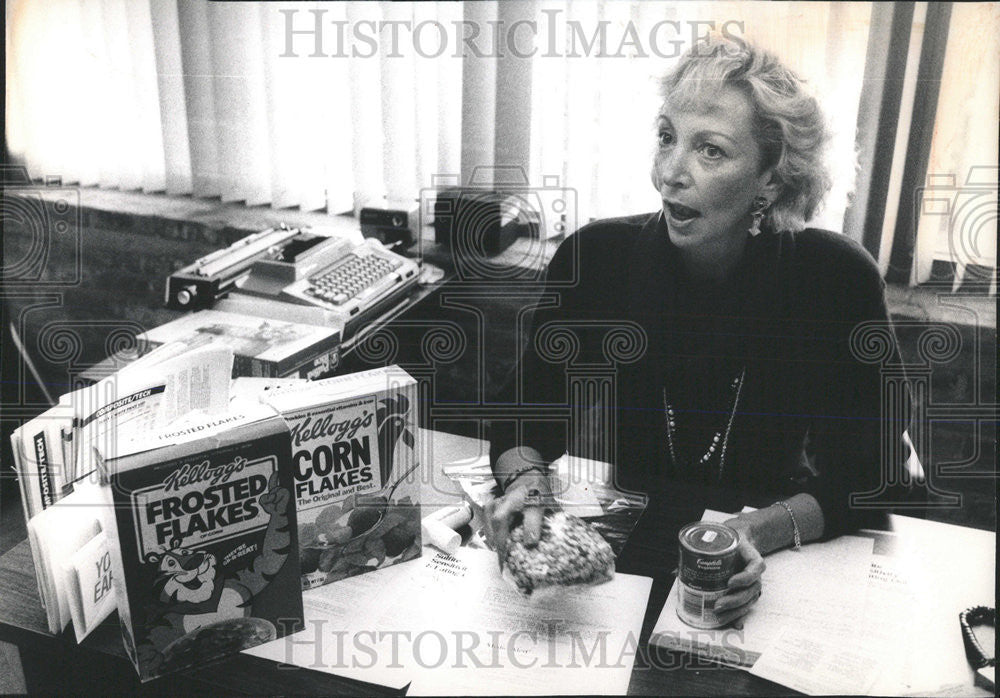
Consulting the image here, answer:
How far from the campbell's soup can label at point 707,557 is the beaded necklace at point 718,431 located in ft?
1.76

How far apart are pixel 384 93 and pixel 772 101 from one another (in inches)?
30.4

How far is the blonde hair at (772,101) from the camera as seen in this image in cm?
143

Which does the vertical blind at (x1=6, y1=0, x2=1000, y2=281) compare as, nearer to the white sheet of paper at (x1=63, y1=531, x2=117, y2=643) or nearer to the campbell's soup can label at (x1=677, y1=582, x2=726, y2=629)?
the campbell's soup can label at (x1=677, y1=582, x2=726, y2=629)

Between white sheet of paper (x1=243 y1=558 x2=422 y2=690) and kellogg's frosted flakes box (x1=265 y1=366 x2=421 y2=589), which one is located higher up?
kellogg's frosted flakes box (x1=265 y1=366 x2=421 y2=589)

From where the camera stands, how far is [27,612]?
1.13 m

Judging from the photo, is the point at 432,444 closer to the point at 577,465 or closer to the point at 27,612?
the point at 577,465

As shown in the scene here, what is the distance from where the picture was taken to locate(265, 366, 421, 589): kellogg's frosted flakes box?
44.6 inches

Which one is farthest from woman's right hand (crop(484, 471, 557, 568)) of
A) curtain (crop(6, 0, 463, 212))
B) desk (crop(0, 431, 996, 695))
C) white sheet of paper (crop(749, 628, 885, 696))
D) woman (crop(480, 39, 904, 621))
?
curtain (crop(6, 0, 463, 212))

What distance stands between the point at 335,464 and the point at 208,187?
0.99 metres

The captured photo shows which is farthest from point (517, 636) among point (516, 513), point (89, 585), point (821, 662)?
point (89, 585)

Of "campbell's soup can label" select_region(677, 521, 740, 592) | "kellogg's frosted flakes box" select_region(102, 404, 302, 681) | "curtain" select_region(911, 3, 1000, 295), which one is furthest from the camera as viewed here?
"curtain" select_region(911, 3, 1000, 295)

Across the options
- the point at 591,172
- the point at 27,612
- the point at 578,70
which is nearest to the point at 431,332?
Result: the point at 591,172

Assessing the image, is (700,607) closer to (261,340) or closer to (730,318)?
(730,318)

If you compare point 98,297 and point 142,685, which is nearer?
point 142,685
